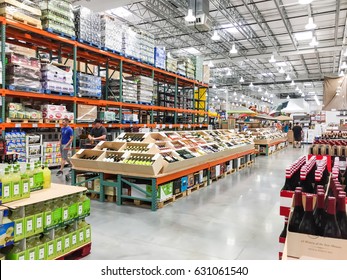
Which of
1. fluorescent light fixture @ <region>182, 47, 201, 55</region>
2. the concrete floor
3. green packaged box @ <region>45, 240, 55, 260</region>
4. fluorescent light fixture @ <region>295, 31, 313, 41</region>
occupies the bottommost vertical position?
the concrete floor

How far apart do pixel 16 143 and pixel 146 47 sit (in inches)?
203

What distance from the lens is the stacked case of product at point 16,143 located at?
23.5ft

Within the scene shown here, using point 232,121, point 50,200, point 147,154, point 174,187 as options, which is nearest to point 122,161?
point 147,154

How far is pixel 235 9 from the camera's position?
1378 centimetres

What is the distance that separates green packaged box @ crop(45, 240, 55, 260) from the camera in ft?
9.50

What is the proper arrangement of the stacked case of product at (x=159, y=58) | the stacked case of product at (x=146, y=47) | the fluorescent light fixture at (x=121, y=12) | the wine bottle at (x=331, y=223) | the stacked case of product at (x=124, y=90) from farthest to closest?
the fluorescent light fixture at (x=121, y=12) < the stacked case of product at (x=159, y=58) < the stacked case of product at (x=146, y=47) < the stacked case of product at (x=124, y=90) < the wine bottle at (x=331, y=223)

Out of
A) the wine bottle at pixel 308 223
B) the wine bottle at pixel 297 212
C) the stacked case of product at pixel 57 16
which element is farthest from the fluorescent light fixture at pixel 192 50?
the wine bottle at pixel 308 223

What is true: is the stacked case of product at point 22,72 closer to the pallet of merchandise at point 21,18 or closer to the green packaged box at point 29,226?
the pallet of merchandise at point 21,18

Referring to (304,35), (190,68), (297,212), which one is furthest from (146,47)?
(304,35)

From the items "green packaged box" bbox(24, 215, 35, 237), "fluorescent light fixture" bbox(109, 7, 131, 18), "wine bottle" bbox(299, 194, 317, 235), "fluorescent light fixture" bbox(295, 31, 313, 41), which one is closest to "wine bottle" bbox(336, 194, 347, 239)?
"wine bottle" bbox(299, 194, 317, 235)

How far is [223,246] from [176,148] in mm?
3215

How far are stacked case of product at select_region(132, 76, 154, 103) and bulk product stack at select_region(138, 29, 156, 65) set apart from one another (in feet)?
2.08

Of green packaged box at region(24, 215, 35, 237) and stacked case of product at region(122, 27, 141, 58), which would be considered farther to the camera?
stacked case of product at region(122, 27, 141, 58)

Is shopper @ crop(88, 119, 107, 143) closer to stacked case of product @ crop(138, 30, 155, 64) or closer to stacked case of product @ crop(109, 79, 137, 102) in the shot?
stacked case of product @ crop(109, 79, 137, 102)
